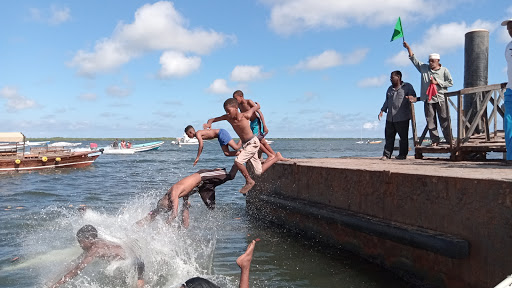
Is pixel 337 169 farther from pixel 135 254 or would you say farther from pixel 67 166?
pixel 67 166

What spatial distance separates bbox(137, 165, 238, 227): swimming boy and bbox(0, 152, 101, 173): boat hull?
86.6 ft

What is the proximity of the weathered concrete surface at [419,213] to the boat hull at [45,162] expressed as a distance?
87.7 feet

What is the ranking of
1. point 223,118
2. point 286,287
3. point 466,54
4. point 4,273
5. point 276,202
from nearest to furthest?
point 286,287 → point 4,273 → point 223,118 → point 276,202 → point 466,54

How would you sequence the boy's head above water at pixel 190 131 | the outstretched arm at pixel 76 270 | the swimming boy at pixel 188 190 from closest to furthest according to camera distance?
1. the outstretched arm at pixel 76 270
2. the swimming boy at pixel 188 190
3. the boy's head above water at pixel 190 131

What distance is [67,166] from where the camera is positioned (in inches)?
1319

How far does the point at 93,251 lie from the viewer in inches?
221

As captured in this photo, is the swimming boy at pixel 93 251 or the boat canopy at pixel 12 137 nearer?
the swimming boy at pixel 93 251

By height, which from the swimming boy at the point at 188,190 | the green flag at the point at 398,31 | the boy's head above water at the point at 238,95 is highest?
the green flag at the point at 398,31

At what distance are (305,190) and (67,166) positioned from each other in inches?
1153

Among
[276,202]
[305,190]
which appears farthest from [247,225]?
[305,190]

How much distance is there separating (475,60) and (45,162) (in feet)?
96.3

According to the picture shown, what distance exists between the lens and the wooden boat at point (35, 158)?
29.5 m

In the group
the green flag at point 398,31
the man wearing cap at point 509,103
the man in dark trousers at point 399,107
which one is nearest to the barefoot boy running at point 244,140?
the man in dark trousers at point 399,107

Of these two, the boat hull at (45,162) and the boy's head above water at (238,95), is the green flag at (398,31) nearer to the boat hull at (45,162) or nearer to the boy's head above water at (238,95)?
the boy's head above water at (238,95)
